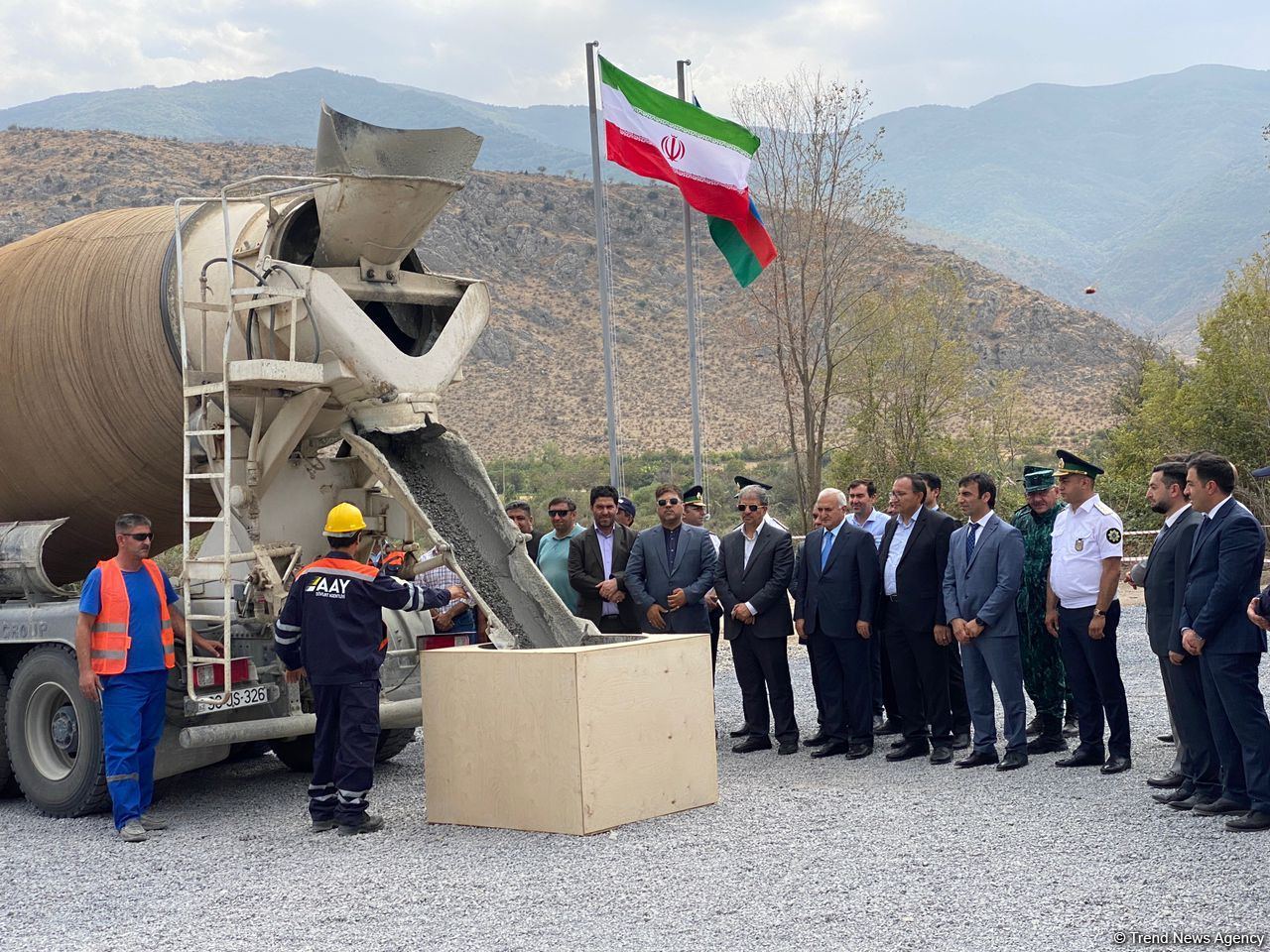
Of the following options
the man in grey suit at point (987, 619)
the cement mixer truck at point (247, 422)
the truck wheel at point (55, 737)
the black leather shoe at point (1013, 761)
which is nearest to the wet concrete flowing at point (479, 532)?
the cement mixer truck at point (247, 422)

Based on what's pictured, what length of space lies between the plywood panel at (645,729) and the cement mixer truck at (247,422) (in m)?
0.85

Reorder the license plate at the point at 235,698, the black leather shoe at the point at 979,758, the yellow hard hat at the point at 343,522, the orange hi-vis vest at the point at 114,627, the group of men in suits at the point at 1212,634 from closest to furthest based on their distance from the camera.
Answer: the group of men in suits at the point at 1212,634, the yellow hard hat at the point at 343,522, the orange hi-vis vest at the point at 114,627, the license plate at the point at 235,698, the black leather shoe at the point at 979,758

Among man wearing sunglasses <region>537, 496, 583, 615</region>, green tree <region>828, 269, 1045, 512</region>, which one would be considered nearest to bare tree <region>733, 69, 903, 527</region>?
green tree <region>828, 269, 1045, 512</region>

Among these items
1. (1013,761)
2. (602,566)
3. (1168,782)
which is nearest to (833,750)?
(1013,761)

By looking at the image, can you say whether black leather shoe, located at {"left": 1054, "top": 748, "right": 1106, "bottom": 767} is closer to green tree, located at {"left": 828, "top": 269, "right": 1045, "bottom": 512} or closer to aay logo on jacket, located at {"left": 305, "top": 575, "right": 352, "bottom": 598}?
aay logo on jacket, located at {"left": 305, "top": 575, "right": 352, "bottom": 598}

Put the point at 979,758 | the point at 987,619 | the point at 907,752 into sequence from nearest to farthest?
the point at 987,619, the point at 979,758, the point at 907,752

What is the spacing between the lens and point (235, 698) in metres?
8.30

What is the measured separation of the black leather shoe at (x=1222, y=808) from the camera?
7.23 metres

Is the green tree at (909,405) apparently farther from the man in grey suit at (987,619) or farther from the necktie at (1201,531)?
the necktie at (1201,531)

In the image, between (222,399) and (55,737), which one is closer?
(222,399)

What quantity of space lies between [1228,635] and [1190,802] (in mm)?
1021

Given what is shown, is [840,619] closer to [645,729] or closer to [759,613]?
[759,613]

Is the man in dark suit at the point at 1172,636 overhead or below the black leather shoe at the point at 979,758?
overhead

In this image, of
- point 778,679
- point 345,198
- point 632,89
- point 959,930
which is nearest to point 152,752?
point 345,198
